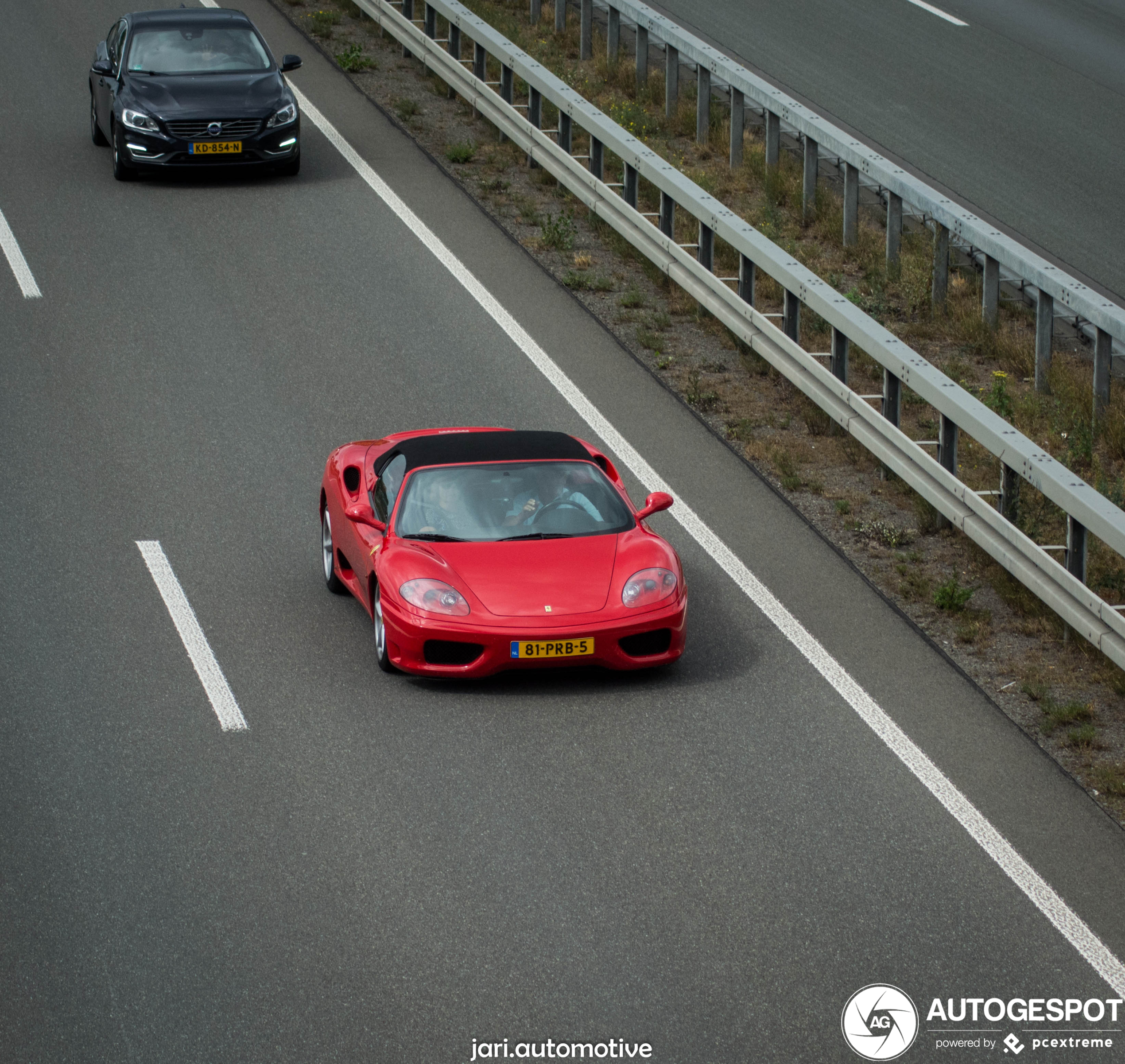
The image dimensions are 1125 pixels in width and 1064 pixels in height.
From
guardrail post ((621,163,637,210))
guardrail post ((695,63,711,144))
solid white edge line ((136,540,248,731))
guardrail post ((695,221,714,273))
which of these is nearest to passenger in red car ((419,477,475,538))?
solid white edge line ((136,540,248,731))

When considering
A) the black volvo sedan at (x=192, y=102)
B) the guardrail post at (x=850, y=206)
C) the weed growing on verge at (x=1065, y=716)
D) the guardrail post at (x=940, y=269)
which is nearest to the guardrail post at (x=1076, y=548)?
the weed growing on verge at (x=1065, y=716)

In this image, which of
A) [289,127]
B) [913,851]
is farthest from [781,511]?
[289,127]

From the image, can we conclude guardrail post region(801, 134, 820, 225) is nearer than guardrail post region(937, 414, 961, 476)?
No

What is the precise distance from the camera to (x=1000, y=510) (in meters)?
10.7

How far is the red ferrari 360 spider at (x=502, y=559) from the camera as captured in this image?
31.4ft

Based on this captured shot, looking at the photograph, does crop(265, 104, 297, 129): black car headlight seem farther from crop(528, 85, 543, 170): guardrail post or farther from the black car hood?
crop(528, 85, 543, 170): guardrail post

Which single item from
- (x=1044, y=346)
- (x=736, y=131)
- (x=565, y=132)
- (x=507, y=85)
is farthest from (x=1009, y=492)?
(x=507, y=85)

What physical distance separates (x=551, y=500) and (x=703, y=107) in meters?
10.0

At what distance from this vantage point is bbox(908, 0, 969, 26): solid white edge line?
2527 centimetres

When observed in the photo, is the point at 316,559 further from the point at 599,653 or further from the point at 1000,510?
the point at 1000,510

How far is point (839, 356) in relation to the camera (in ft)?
42.1

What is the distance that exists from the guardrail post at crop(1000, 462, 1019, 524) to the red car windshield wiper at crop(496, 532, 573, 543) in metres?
2.68

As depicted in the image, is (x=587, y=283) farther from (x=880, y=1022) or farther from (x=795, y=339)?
(x=880, y=1022)

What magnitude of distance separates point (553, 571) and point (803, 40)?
15695 millimetres
